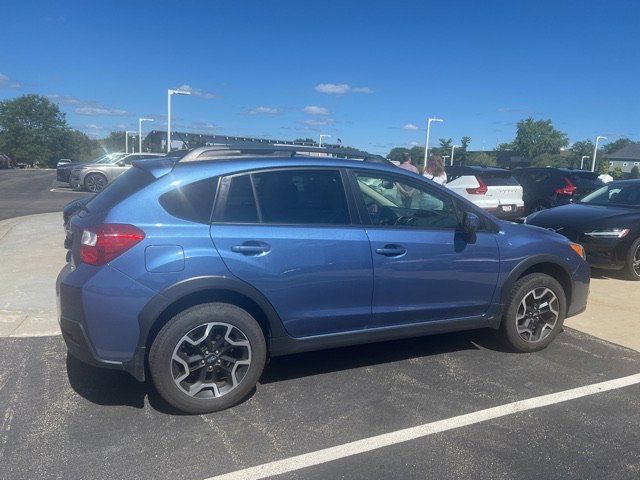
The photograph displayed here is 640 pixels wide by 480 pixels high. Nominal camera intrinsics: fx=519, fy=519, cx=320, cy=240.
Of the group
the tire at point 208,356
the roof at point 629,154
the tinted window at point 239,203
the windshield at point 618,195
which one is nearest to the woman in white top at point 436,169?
the windshield at point 618,195

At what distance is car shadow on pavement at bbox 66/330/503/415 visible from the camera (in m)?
3.62

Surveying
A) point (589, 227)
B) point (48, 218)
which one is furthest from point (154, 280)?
point (48, 218)

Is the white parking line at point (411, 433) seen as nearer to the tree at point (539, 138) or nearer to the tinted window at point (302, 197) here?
the tinted window at point (302, 197)

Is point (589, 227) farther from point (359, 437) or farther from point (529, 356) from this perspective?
point (359, 437)

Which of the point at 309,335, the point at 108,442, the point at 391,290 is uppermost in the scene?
the point at 391,290

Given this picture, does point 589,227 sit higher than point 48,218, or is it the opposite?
point 589,227

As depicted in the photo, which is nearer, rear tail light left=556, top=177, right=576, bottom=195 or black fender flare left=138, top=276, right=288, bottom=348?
black fender flare left=138, top=276, right=288, bottom=348

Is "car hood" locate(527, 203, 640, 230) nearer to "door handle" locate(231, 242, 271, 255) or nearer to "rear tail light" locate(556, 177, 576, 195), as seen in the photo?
"door handle" locate(231, 242, 271, 255)

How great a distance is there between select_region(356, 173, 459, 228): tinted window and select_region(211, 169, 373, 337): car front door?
0.30m

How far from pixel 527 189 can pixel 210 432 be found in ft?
43.9

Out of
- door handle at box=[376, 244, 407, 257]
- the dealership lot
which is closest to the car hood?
the dealership lot

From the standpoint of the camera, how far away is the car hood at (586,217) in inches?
281

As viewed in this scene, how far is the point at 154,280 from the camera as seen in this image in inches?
123

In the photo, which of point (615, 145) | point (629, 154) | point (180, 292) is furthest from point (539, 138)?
point (180, 292)
